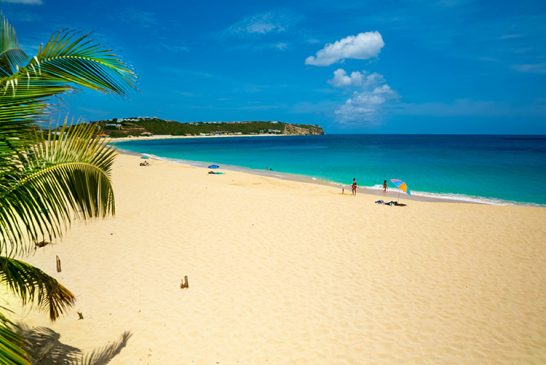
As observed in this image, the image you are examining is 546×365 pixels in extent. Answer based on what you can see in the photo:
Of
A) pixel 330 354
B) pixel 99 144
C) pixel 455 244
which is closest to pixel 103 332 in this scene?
pixel 330 354

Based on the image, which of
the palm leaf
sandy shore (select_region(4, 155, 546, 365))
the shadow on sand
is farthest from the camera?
sandy shore (select_region(4, 155, 546, 365))

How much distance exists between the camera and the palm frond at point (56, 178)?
8.70 feet

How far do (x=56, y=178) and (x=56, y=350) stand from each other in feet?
15.5

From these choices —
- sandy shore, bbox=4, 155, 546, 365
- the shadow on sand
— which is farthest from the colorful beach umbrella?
the shadow on sand

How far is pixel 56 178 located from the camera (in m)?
2.87

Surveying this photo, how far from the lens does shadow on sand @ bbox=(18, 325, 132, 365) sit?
546 centimetres

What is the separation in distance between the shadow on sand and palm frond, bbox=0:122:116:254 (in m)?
3.73

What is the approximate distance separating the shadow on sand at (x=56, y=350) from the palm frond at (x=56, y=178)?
373cm

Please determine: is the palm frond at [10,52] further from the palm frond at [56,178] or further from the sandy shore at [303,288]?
the sandy shore at [303,288]

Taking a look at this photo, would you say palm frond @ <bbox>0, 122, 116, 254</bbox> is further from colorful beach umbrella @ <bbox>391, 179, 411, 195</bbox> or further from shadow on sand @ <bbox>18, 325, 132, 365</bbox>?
colorful beach umbrella @ <bbox>391, 179, 411, 195</bbox>

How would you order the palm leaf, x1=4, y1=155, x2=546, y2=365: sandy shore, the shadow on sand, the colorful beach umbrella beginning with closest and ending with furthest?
the palm leaf → the shadow on sand → x1=4, y1=155, x2=546, y2=365: sandy shore → the colorful beach umbrella

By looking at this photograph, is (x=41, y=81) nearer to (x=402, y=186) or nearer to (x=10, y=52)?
(x=10, y=52)

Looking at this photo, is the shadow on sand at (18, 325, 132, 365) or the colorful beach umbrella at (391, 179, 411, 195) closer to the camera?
the shadow on sand at (18, 325, 132, 365)

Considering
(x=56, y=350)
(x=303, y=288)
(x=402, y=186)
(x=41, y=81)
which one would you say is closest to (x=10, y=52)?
(x=41, y=81)
